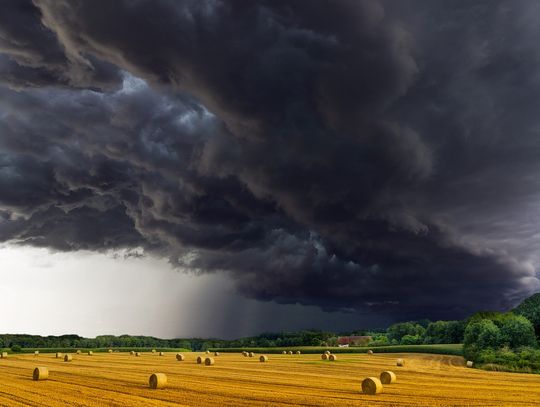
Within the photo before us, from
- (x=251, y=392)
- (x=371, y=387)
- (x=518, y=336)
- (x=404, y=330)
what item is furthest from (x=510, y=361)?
(x=404, y=330)

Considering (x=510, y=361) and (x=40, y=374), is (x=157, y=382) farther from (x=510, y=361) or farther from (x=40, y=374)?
(x=510, y=361)

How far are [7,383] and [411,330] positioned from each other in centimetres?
17678

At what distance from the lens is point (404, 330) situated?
7525 inches

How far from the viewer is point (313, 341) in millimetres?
137625

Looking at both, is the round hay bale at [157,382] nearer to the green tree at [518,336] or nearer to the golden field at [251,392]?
Answer: the golden field at [251,392]

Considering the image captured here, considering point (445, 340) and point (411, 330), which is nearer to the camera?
point (445, 340)

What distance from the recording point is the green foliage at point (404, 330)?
185 meters

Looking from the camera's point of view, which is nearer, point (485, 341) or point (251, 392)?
point (251, 392)

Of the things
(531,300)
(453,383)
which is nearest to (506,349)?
(453,383)

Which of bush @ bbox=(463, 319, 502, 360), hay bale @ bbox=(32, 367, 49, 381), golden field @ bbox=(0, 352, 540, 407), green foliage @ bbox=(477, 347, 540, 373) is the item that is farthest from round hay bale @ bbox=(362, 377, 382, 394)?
bush @ bbox=(463, 319, 502, 360)

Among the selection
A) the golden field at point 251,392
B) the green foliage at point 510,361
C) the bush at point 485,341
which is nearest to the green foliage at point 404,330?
the bush at point 485,341

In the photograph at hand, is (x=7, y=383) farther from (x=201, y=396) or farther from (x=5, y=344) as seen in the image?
(x=5, y=344)

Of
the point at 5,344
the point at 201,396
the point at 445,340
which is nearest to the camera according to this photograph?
the point at 201,396

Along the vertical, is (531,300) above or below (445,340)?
above
